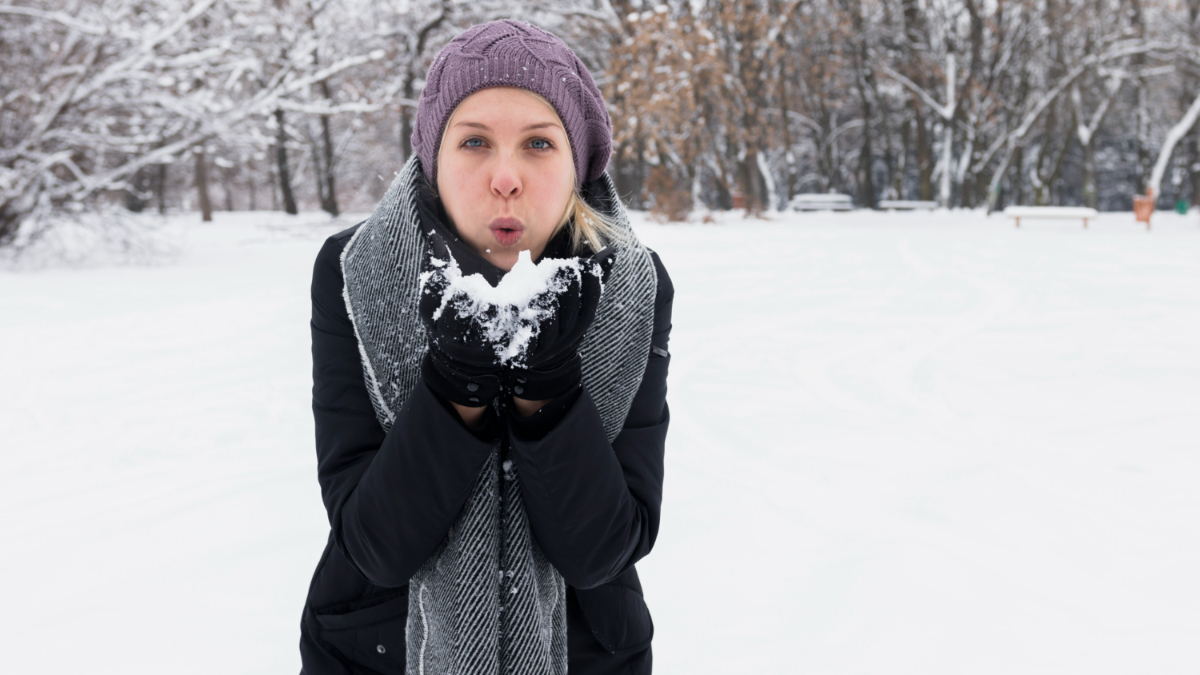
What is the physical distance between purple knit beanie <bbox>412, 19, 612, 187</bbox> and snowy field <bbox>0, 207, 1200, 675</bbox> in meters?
1.42

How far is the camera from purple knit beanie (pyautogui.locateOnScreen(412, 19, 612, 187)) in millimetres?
1309

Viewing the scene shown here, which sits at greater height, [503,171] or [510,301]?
[503,171]

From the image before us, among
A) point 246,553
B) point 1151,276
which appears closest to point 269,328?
point 246,553

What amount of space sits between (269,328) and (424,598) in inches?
206

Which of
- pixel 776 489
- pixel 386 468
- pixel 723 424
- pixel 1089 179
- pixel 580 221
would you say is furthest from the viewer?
pixel 1089 179

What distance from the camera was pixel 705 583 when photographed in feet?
8.33

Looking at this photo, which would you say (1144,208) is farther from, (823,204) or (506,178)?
(506,178)

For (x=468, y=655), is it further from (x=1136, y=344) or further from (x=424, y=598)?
(x=1136, y=344)

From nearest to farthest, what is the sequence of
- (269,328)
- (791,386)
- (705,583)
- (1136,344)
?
(705,583)
(791,386)
(1136,344)
(269,328)

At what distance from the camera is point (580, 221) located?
1457mm

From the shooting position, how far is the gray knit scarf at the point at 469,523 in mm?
1330

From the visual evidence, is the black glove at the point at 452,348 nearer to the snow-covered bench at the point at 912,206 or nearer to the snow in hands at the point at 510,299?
the snow in hands at the point at 510,299

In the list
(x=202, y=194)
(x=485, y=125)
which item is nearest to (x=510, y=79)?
(x=485, y=125)

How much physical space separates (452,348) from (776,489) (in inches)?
94.5
